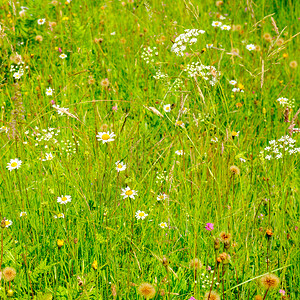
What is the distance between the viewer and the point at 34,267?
60.7 inches

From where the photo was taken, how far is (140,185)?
70.6 inches

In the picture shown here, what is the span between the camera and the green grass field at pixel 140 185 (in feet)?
4.73

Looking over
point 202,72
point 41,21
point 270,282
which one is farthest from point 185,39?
point 41,21

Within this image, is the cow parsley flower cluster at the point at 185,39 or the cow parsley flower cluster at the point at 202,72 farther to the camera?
the cow parsley flower cluster at the point at 185,39

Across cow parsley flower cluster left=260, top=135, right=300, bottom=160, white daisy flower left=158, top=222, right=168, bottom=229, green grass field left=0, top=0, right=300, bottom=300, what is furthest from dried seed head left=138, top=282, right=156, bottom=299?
cow parsley flower cluster left=260, top=135, right=300, bottom=160

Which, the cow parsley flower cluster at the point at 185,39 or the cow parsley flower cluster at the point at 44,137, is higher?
the cow parsley flower cluster at the point at 185,39

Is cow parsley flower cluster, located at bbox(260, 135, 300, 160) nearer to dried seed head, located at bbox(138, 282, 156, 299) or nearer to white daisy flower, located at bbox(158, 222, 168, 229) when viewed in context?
white daisy flower, located at bbox(158, 222, 168, 229)

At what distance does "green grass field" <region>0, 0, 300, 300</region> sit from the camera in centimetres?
Answer: 144

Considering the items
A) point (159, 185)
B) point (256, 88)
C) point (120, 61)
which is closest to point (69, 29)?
point (120, 61)

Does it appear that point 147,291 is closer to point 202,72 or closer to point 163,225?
point 163,225

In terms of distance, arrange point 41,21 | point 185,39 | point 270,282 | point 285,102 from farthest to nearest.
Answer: point 41,21 → point 285,102 → point 185,39 → point 270,282

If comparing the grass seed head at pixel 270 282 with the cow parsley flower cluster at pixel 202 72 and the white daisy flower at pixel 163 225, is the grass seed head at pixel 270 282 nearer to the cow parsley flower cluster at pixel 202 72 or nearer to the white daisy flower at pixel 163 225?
the white daisy flower at pixel 163 225

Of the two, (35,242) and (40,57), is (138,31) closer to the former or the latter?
(40,57)

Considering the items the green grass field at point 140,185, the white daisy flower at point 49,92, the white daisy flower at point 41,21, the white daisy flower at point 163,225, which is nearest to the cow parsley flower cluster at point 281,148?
the green grass field at point 140,185
